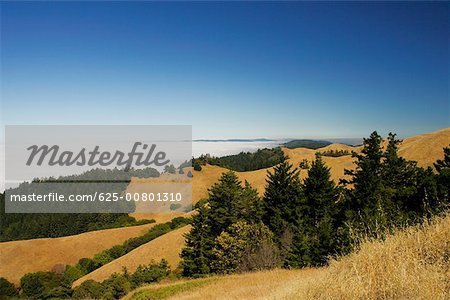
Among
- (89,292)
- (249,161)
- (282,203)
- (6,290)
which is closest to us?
(282,203)

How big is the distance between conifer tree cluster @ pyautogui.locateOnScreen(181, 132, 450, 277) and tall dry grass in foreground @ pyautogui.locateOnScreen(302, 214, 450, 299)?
16166 mm

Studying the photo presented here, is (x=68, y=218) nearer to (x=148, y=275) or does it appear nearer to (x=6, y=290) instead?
(x=6, y=290)

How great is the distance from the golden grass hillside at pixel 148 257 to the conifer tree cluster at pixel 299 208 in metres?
16.8

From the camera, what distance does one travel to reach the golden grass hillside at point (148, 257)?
184 feet

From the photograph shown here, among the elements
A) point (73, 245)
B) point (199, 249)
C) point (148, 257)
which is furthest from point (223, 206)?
point (73, 245)

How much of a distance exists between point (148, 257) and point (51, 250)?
34.7 meters

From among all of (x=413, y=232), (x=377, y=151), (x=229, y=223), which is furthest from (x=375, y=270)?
(x=229, y=223)

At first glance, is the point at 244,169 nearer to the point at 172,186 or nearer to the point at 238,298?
the point at 172,186

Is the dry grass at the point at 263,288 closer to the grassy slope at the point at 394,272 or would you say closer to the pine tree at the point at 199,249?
the grassy slope at the point at 394,272

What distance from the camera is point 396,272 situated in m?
5.99

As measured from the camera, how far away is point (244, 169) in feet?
523

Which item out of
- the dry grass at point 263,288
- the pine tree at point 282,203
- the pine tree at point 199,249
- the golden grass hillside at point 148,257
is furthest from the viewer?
the golden grass hillside at point 148,257

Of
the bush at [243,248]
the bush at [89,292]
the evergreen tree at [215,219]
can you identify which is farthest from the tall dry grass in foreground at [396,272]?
the bush at [89,292]

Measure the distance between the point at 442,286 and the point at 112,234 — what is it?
87.6 metres
